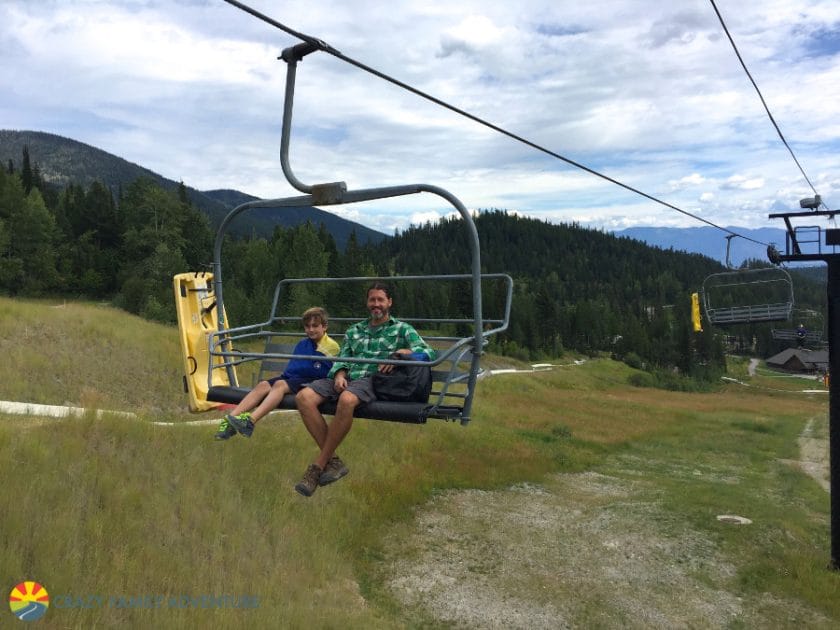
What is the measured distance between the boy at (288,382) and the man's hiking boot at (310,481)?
638 millimetres

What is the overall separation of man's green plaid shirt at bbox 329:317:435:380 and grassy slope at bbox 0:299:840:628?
314 centimetres

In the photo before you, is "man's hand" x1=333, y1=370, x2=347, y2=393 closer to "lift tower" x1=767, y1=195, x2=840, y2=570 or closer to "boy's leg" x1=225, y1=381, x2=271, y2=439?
"boy's leg" x1=225, y1=381, x2=271, y2=439

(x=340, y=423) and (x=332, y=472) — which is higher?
(x=340, y=423)

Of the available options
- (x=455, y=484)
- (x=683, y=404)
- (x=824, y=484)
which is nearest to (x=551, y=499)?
(x=455, y=484)

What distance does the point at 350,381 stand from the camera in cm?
557

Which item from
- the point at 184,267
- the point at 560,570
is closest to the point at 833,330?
the point at 560,570

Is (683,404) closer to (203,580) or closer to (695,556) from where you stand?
(695,556)

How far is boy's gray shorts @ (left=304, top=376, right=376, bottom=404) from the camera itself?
17.4ft

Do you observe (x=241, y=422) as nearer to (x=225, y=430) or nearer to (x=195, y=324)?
(x=225, y=430)

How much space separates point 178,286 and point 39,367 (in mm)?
16445

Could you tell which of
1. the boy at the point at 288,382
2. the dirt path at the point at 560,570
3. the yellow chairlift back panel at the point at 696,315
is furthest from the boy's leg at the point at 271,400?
the yellow chairlift back panel at the point at 696,315

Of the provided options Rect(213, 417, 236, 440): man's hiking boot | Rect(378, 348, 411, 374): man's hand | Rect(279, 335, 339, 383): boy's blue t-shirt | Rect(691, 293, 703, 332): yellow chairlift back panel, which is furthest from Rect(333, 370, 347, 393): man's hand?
Rect(691, 293, 703, 332): yellow chairlift back panel

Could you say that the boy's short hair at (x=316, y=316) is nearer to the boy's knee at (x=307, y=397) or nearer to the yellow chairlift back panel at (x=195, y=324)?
the boy's knee at (x=307, y=397)

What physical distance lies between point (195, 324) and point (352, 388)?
8.39ft
